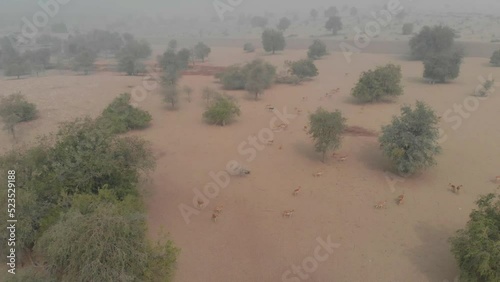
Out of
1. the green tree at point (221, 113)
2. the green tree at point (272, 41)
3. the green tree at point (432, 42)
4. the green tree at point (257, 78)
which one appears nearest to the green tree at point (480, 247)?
the green tree at point (221, 113)

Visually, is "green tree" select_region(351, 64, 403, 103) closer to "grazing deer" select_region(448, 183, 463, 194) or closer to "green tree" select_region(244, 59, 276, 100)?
"green tree" select_region(244, 59, 276, 100)

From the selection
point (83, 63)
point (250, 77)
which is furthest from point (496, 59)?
point (83, 63)

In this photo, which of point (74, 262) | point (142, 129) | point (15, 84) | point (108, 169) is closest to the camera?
point (74, 262)

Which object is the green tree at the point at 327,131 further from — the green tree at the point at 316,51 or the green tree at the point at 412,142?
the green tree at the point at 316,51

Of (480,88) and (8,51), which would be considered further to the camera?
(8,51)

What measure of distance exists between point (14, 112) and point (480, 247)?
23236 mm

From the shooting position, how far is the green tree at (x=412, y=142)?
14922mm

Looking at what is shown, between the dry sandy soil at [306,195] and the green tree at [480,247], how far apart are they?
951mm

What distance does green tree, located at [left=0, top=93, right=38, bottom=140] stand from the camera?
2022 centimetres

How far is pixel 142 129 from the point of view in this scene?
863 inches

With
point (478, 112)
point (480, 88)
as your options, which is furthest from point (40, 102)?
point (480, 88)

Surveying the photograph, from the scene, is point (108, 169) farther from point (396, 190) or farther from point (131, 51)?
point (131, 51)

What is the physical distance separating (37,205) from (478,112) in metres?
24.6

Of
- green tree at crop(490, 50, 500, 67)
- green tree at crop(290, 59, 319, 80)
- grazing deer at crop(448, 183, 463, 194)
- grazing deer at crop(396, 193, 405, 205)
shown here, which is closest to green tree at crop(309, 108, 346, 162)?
grazing deer at crop(396, 193, 405, 205)
